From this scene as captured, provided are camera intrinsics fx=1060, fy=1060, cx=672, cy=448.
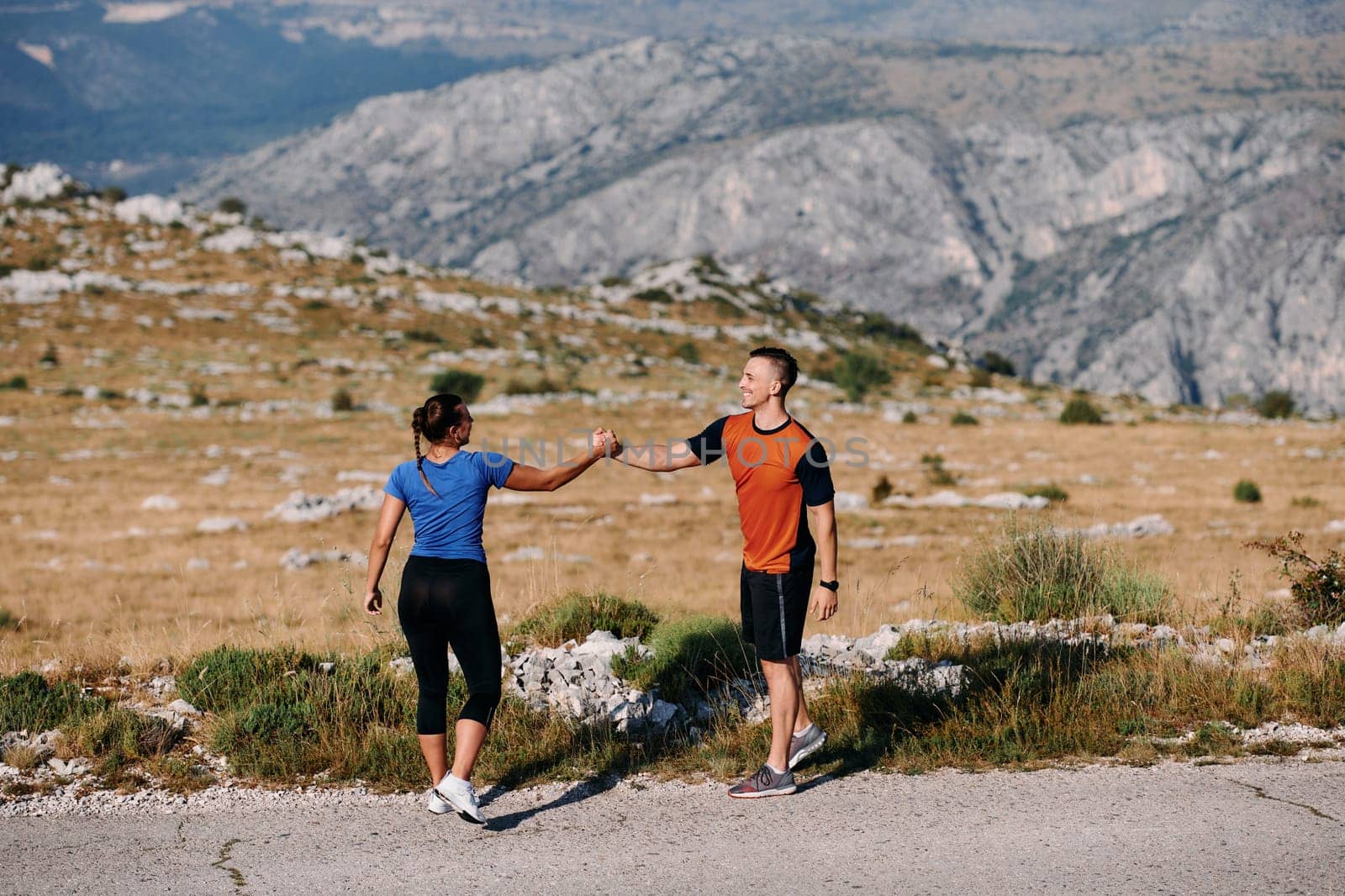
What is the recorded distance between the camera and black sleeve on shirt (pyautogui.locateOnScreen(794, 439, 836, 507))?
5.87 meters

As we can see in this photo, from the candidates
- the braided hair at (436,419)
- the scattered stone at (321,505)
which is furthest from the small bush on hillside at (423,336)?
the braided hair at (436,419)

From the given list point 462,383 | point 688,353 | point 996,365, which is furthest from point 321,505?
point 996,365

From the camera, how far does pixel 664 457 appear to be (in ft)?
21.2

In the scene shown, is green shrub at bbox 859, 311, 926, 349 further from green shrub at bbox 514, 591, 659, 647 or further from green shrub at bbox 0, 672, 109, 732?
green shrub at bbox 0, 672, 109, 732

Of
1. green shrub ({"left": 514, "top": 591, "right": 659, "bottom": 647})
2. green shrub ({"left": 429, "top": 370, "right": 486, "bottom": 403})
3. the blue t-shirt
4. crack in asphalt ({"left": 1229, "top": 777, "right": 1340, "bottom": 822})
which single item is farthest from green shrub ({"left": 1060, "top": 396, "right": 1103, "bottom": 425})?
the blue t-shirt

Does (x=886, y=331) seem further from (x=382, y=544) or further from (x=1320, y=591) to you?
(x=382, y=544)

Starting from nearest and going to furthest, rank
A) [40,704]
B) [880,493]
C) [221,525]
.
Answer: [40,704]
[221,525]
[880,493]

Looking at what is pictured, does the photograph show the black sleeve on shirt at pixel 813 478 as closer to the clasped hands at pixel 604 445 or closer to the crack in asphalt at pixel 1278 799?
the clasped hands at pixel 604 445

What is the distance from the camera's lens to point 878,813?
18.5ft

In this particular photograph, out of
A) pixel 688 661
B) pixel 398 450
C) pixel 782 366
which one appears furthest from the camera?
pixel 398 450

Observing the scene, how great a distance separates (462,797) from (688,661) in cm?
280

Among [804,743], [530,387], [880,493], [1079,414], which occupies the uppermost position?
[530,387]

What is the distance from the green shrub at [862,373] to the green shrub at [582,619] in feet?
149

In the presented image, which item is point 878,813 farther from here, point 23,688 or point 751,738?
point 23,688
